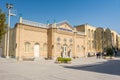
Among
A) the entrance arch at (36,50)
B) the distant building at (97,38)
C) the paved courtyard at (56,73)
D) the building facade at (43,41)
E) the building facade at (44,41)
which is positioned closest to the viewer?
the paved courtyard at (56,73)

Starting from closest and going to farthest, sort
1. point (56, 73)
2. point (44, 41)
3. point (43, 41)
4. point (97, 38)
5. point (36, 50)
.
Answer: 1. point (56, 73)
2. point (36, 50)
3. point (43, 41)
4. point (44, 41)
5. point (97, 38)

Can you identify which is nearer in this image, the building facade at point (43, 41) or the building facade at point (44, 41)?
the building facade at point (43, 41)

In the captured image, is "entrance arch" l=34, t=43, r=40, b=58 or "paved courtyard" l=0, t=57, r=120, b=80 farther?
"entrance arch" l=34, t=43, r=40, b=58

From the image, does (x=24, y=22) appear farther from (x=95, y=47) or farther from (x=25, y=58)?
(x=95, y=47)

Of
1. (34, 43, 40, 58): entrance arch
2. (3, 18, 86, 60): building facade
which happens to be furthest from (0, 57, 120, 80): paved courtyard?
(34, 43, 40, 58): entrance arch

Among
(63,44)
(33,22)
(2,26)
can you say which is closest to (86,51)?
(63,44)

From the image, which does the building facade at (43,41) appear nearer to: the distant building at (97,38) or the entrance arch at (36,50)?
the entrance arch at (36,50)

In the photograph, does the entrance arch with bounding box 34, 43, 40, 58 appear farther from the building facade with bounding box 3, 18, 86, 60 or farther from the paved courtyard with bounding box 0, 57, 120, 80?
the paved courtyard with bounding box 0, 57, 120, 80

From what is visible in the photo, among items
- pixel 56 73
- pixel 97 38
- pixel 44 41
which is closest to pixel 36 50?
pixel 44 41

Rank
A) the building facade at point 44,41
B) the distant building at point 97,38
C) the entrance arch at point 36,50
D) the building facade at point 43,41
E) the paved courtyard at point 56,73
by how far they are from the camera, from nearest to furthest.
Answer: the paved courtyard at point 56,73
the building facade at point 43,41
the building facade at point 44,41
the entrance arch at point 36,50
the distant building at point 97,38

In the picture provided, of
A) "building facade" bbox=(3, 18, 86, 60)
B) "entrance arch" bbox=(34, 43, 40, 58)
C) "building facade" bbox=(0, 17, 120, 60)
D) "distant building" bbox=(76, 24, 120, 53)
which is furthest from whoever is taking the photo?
"distant building" bbox=(76, 24, 120, 53)

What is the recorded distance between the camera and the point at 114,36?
61344 mm

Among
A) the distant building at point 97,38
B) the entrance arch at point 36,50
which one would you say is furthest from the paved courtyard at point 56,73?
the distant building at point 97,38

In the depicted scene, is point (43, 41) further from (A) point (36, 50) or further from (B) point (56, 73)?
(B) point (56, 73)
